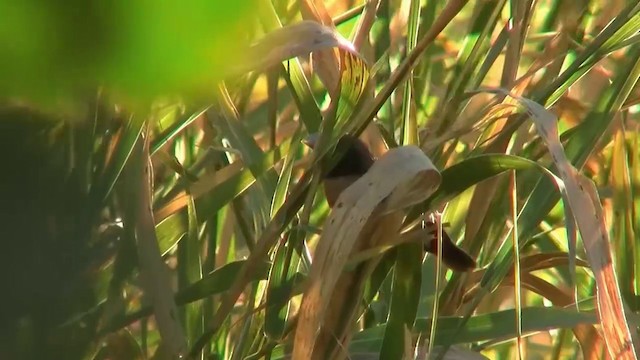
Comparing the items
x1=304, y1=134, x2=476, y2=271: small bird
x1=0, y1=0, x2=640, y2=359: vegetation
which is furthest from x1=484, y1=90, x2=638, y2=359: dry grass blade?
x1=304, y1=134, x2=476, y2=271: small bird

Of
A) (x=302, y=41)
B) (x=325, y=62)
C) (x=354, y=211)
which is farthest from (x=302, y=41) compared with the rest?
(x=325, y=62)

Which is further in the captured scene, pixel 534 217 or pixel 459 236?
pixel 459 236

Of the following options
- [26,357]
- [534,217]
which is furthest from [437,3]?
[26,357]

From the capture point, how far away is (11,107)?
8 cm

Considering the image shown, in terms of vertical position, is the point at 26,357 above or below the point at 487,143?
below

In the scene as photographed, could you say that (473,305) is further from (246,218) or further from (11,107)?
(11,107)

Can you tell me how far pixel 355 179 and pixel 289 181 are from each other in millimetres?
59

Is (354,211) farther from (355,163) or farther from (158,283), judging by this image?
(355,163)

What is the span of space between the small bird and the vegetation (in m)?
0.02

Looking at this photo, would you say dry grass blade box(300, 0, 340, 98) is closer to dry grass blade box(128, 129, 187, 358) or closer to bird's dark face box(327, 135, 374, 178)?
bird's dark face box(327, 135, 374, 178)

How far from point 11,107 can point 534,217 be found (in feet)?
2.02

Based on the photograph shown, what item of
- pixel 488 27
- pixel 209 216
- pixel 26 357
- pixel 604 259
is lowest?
pixel 26 357

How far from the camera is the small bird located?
635 mm

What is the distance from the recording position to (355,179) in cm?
70
